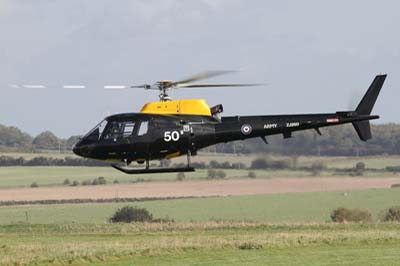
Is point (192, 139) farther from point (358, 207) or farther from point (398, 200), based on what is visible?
point (398, 200)

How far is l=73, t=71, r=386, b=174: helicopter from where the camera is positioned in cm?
3159

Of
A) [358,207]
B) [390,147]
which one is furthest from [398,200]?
[390,147]

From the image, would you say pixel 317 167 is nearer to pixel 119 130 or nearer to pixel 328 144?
pixel 328 144

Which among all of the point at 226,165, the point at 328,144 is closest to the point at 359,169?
the point at 226,165

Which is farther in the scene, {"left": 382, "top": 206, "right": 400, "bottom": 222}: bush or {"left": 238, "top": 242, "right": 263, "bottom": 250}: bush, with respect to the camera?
{"left": 382, "top": 206, "right": 400, "bottom": 222}: bush

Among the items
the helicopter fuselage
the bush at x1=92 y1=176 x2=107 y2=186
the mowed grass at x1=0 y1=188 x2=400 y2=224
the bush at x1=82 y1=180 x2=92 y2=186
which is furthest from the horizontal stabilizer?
the bush at x1=92 y1=176 x2=107 y2=186

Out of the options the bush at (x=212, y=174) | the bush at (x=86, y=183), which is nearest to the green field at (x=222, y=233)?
the bush at (x=212, y=174)

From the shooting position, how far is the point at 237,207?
70.8 metres

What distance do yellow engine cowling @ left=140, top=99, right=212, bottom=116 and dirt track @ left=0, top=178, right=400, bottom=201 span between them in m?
28.2

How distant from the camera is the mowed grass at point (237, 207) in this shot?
64.8 meters

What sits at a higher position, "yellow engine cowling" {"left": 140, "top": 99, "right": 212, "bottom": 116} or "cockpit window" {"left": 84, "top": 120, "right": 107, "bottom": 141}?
"yellow engine cowling" {"left": 140, "top": 99, "right": 212, "bottom": 116}

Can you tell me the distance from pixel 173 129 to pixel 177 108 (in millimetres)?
794

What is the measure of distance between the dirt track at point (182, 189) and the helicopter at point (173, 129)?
2776 centimetres

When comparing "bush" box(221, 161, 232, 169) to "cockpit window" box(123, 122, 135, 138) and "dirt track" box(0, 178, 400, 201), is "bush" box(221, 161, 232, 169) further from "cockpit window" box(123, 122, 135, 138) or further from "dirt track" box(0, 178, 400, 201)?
"cockpit window" box(123, 122, 135, 138)
